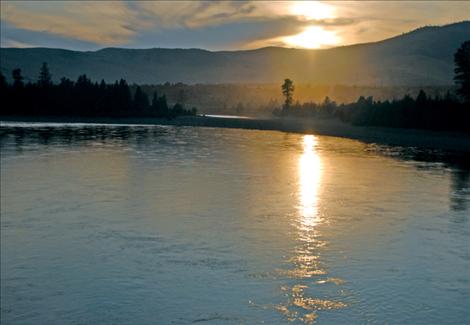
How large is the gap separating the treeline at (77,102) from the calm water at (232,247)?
126932mm

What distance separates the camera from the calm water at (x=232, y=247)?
19.1 meters

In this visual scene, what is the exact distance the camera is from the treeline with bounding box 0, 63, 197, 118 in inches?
6801

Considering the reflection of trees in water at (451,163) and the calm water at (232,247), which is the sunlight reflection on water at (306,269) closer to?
the calm water at (232,247)

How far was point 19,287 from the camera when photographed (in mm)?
20734

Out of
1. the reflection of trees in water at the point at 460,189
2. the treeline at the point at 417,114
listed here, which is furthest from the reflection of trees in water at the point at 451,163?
the treeline at the point at 417,114

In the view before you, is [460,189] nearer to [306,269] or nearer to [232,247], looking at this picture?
[232,247]

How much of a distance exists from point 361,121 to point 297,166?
75789 mm

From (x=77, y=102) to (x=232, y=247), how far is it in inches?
6329

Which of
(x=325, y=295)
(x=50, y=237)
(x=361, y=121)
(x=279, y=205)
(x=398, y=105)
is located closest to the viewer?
(x=325, y=295)

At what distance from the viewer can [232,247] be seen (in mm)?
25953

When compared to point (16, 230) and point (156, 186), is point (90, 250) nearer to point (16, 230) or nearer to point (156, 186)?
point (16, 230)

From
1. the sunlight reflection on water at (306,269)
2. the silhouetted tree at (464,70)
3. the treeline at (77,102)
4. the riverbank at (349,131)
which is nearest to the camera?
the sunlight reflection on water at (306,269)

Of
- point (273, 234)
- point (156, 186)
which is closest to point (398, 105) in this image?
point (156, 186)

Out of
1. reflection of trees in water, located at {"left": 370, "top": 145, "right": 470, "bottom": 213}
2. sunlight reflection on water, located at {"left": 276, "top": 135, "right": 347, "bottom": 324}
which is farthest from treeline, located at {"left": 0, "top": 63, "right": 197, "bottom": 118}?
sunlight reflection on water, located at {"left": 276, "top": 135, "right": 347, "bottom": 324}
